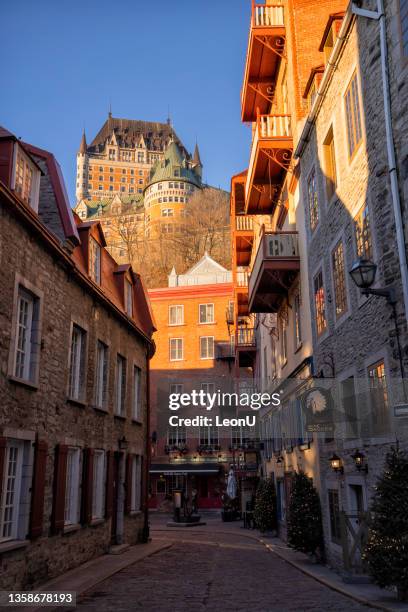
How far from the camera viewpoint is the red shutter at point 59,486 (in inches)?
436

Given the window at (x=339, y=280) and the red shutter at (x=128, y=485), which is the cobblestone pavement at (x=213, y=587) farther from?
the window at (x=339, y=280)

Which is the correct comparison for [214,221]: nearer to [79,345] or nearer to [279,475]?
[279,475]

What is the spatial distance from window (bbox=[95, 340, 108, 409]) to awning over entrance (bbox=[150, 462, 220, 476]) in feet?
76.7

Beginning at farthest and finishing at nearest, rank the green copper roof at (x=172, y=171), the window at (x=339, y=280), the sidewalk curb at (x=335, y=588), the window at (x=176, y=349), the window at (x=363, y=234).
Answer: the green copper roof at (x=172, y=171) < the window at (x=176, y=349) < the window at (x=339, y=280) < the window at (x=363, y=234) < the sidewalk curb at (x=335, y=588)

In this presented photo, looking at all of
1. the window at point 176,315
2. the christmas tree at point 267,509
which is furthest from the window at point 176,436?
the christmas tree at point 267,509

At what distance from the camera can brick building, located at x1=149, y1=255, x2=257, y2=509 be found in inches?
1499

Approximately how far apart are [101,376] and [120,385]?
197cm

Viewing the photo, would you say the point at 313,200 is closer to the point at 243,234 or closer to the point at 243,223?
the point at 243,234

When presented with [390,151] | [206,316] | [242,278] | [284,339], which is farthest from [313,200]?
[206,316]

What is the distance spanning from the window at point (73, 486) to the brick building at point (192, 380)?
23286 mm

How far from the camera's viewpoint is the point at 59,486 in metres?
11.3

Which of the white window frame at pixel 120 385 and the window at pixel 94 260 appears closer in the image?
the window at pixel 94 260

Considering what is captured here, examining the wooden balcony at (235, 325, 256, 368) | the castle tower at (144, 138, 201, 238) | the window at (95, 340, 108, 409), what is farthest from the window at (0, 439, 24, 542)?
the castle tower at (144, 138, 201, 238)

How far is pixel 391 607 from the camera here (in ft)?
24.9
